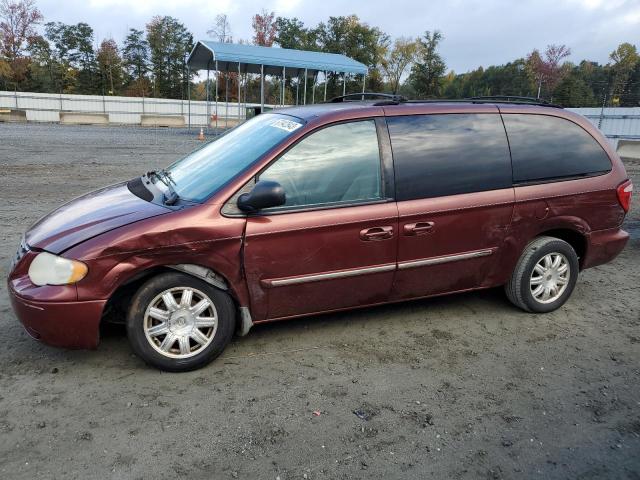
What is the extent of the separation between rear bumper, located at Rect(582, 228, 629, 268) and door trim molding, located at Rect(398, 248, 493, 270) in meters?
1.08

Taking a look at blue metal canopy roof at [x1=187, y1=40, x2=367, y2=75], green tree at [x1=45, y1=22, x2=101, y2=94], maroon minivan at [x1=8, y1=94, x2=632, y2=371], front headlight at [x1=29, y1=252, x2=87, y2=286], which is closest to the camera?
front headlight at [x1=29, y1=252, x2=87, y2=286]

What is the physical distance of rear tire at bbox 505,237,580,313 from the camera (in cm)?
423

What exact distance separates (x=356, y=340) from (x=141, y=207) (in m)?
1.82

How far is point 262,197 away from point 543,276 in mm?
2590

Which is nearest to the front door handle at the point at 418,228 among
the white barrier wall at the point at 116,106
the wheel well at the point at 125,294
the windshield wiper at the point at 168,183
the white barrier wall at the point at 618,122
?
the wheel well at the point at 125,294

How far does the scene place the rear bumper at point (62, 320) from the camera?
10.0 feet

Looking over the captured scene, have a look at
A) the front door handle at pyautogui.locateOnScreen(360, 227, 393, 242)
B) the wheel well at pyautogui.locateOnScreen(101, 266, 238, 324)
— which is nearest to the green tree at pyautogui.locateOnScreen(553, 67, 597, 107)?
the front door handle at pyautogui.locateOnScreen(360, 227, 393, 242)

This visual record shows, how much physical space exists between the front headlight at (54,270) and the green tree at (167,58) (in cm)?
6026

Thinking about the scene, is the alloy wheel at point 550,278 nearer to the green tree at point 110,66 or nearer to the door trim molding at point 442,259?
the door trim molding at point 442,259

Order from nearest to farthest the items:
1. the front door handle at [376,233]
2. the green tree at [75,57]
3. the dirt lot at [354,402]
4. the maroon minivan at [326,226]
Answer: the dirt lot at [354,402], the maroon minivan at [326,226], the front door handle at [376,233], the green tree at [75,57]

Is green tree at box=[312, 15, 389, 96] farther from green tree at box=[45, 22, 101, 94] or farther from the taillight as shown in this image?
the taillight

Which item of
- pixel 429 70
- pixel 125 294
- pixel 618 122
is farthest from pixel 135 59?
pixel 125 294

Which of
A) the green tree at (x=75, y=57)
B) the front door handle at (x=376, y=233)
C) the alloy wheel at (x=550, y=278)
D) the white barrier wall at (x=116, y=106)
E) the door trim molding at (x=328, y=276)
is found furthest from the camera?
the green tree at (x=75, y=57)

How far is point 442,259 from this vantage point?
3875 millimetres
